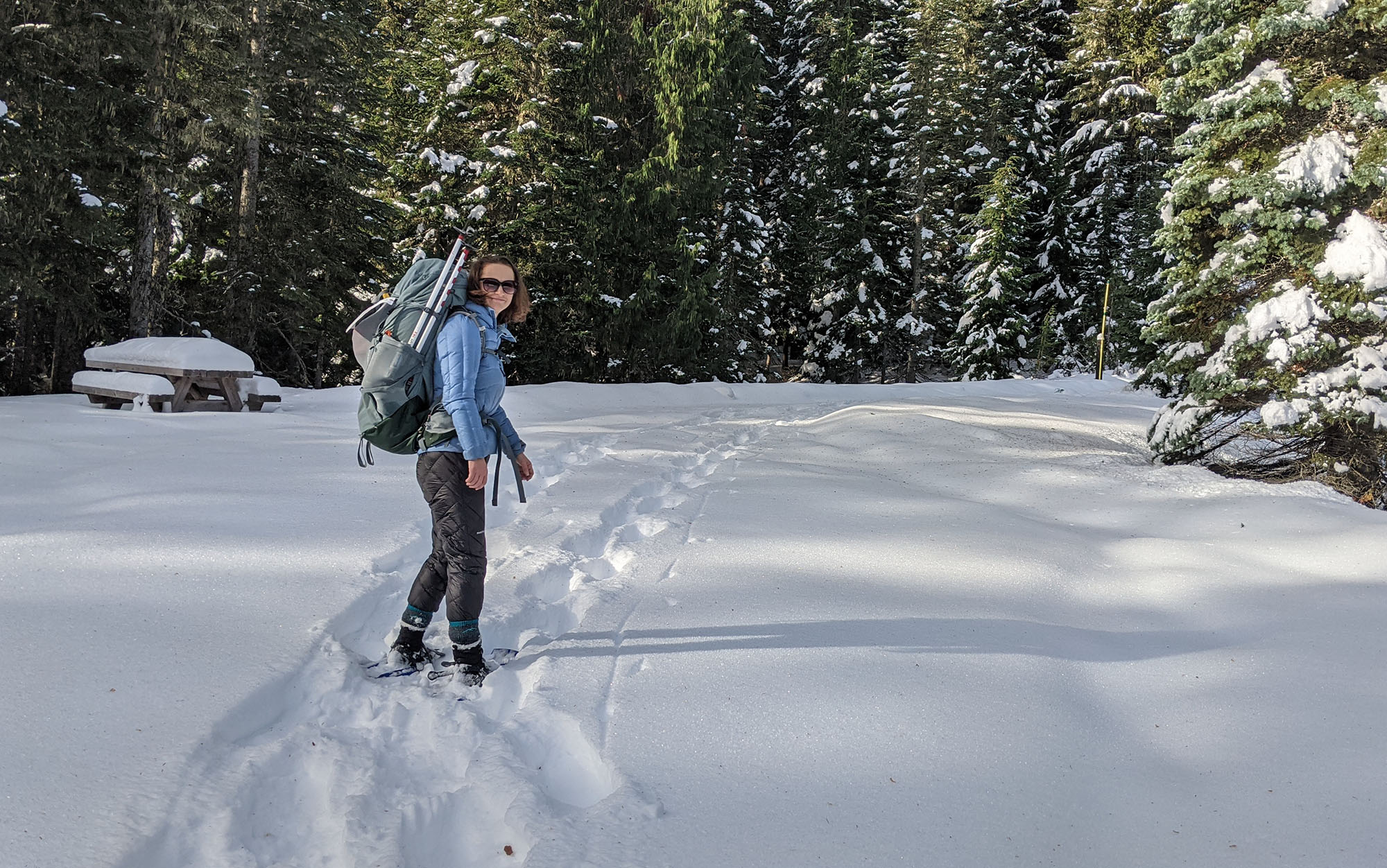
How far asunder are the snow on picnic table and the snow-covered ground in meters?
3.50

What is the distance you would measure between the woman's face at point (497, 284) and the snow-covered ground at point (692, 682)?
66.1 inches

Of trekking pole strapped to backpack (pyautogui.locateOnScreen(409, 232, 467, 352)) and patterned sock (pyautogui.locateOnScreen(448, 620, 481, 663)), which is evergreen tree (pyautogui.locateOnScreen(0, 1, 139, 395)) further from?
patterned sock (pyautogui.locateOnScreen(448, 620, 481, 663))

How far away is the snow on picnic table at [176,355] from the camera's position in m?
10.9

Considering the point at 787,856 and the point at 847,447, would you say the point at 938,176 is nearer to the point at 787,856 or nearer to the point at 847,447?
the point at 847,447

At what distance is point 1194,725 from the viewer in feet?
11.9

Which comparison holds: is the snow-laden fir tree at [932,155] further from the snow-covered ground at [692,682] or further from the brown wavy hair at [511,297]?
the brown wavy hair at [511,297]

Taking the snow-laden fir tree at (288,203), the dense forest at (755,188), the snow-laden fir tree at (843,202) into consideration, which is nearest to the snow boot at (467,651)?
the dense forest at (755,188)

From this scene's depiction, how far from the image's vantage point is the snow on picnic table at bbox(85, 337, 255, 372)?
10.9m

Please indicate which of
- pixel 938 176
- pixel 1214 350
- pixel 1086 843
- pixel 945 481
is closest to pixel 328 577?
pixel 1086 843

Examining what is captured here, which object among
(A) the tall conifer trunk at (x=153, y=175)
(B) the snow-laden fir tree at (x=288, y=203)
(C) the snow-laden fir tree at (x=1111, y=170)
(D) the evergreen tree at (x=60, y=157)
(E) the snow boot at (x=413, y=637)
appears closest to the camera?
(E) the snow boot at (x=413, y=637)

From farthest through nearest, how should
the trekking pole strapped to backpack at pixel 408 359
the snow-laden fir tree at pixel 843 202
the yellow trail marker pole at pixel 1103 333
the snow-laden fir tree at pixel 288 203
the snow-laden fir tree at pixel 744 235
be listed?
the snow-laden fir tree at pixel 843 202 < the yellow trail marker pole at pixel 1103 333 < the snow-laden fir tree at pixel 744 235 < the snow-laden fir tree at pixel 288 203 < the trekking pole strapped to backpack at pixel 408 359

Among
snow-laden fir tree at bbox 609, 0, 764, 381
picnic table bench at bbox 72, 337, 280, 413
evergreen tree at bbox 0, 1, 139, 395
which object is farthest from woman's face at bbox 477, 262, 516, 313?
snow-laden fir tree at bbox 609, 0, 764, 381

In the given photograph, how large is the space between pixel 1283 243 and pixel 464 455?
28.6ft

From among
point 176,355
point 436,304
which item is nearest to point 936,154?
point 176,355
